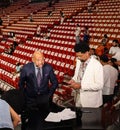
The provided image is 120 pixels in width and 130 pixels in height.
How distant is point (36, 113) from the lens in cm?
327

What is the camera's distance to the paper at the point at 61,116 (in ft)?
9.85

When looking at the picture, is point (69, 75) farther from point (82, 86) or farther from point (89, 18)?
point (89, 18)

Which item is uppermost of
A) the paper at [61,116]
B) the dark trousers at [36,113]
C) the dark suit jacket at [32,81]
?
the dark suit jacket at [32,81]

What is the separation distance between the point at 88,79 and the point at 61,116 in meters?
0.78

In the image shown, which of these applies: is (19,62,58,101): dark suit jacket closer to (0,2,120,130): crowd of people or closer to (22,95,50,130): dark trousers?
(0,2,120,130): crowd of people

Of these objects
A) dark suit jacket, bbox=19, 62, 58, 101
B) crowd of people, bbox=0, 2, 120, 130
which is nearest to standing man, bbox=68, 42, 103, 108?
crowd of people, bbox=0, 2, 120, 130

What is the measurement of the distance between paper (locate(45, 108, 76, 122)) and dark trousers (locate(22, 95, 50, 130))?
0.26ft

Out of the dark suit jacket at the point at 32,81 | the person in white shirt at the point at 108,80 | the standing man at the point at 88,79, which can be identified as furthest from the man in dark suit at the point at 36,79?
the person in white shirt at the point at 108,80

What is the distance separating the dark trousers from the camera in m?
3.00

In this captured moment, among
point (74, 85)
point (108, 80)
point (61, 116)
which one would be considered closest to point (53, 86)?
point (74, 85)

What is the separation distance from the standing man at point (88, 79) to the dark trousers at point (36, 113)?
42cm

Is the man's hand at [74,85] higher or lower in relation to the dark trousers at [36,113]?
higher

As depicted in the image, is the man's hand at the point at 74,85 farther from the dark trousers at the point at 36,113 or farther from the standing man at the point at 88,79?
the dark trousers at the point at 36,113

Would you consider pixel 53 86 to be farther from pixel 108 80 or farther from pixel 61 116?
pixel 61 116
